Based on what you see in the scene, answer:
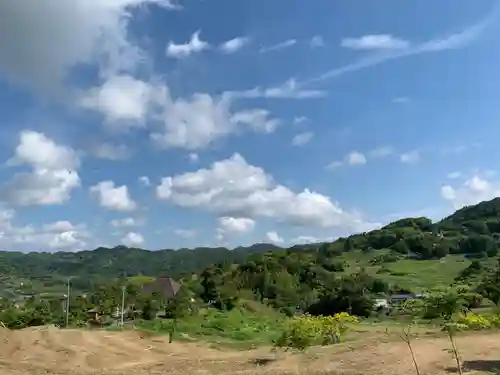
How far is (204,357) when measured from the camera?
33000 millimetres

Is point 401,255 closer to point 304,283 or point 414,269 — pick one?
point 414,269

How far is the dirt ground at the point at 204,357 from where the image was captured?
2619cm

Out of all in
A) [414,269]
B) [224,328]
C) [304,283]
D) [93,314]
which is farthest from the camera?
[414,269]

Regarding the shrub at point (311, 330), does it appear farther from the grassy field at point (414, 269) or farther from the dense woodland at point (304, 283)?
the grassy field at point (414, 269)

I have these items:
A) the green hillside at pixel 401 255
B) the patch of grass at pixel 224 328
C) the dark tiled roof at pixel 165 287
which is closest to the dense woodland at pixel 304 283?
the green hillside at pixel 401 255

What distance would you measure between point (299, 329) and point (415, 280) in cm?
8641

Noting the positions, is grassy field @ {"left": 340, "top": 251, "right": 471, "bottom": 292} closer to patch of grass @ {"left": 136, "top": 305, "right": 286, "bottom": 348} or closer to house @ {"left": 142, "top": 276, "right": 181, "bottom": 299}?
house @ {"left": 142, "top": 276, "right": 181, "bottom": 299}

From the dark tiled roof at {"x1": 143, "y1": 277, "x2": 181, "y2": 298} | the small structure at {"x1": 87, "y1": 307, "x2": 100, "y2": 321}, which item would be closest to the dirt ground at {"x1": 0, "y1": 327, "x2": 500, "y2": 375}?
the small structure at {"x1": 87, "y1": 307, "x2": 100, "y2": 321}

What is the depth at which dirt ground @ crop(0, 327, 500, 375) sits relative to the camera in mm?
26188

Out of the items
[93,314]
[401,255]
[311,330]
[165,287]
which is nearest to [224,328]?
[311,330]

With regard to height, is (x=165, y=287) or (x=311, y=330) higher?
(x=165, y=287)

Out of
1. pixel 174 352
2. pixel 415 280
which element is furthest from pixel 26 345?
pixel 415 280

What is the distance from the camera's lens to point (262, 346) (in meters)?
38.6

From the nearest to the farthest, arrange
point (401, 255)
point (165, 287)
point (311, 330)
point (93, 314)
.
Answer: point (311, 330) → point (93, 314) → point (165, 287) → point (401, 255)
